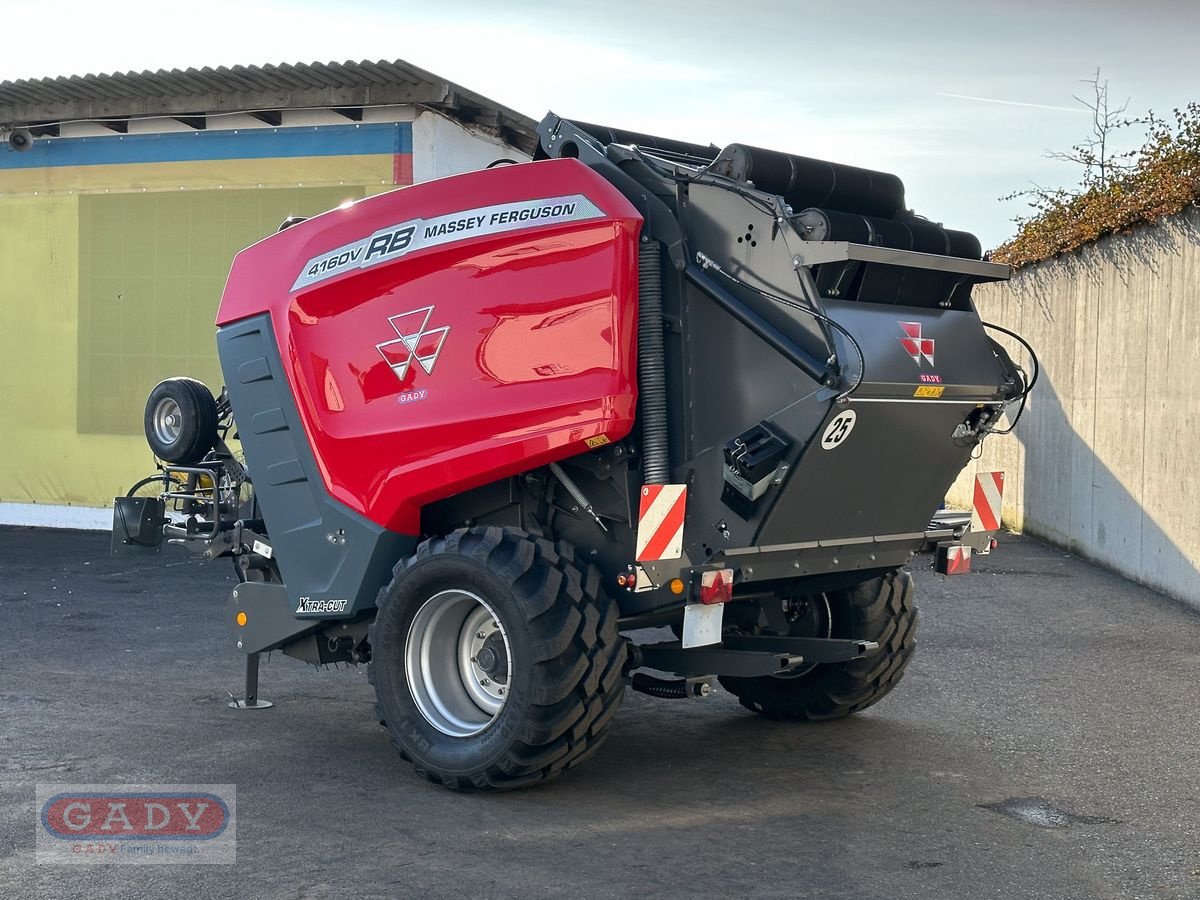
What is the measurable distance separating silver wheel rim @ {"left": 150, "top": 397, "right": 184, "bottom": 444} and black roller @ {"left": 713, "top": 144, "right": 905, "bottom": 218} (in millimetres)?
3497

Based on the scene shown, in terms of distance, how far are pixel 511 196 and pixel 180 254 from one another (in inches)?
408

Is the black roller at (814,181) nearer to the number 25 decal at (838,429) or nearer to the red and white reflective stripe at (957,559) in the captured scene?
the number 25 decal at (838,429)

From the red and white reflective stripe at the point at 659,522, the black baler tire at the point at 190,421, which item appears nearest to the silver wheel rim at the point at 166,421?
the black baler tire at the point at 190,421

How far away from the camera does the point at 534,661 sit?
572 centimetres

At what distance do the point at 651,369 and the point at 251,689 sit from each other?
2924 millimetres

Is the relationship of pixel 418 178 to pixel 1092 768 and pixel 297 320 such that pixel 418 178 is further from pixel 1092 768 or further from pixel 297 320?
pixel 1092 768

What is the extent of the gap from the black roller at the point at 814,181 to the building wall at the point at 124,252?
8752 millimetres

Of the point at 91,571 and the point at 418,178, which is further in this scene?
the point at 418,178

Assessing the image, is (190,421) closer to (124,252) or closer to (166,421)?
(166,421)

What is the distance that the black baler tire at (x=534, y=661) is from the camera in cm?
575

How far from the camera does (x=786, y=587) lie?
21.8 feet

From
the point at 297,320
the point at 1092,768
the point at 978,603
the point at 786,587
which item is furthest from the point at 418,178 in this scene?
the point at 1092,768

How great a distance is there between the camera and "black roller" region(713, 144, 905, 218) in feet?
19.6

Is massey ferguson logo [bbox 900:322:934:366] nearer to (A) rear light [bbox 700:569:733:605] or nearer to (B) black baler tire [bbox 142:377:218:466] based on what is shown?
(A) rear light [bbox 700:569:733:605]
